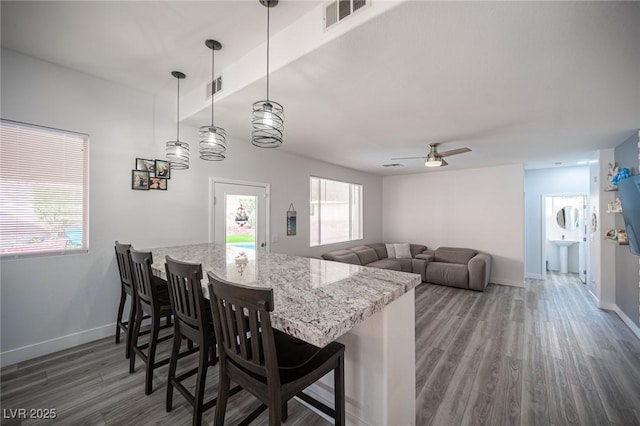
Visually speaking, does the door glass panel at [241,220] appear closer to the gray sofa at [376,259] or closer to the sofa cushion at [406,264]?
the gray sofa at [376,259]

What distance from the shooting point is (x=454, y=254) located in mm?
5742

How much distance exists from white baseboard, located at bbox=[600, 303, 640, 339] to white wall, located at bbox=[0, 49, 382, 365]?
5.62 meters

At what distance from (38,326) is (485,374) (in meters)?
4.21

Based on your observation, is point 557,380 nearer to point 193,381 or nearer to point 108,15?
point 193,381

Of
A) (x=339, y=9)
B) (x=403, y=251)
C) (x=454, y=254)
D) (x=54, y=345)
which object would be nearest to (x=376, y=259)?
(x=403, y=251)

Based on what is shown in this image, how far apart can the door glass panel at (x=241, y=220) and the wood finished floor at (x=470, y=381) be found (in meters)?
1.62

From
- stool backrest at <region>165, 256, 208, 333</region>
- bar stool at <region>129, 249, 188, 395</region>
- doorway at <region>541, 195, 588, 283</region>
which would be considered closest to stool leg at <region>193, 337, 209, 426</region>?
stool backrest at <region>165, 256, 208, 333</region>

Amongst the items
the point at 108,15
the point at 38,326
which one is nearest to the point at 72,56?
the point at 108,15

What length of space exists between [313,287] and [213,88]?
7.40 ft

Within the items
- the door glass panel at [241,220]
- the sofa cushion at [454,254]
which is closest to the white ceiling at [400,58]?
the door glass panel at [241,220]

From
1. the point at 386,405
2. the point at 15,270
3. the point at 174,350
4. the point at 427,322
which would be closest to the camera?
the point at 386,405

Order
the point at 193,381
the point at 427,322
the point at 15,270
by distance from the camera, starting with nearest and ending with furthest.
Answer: the point at 193,381, the point at 15,270, the point at 427,322

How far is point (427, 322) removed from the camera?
3516mm

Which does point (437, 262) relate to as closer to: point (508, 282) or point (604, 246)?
point (508, 282)
